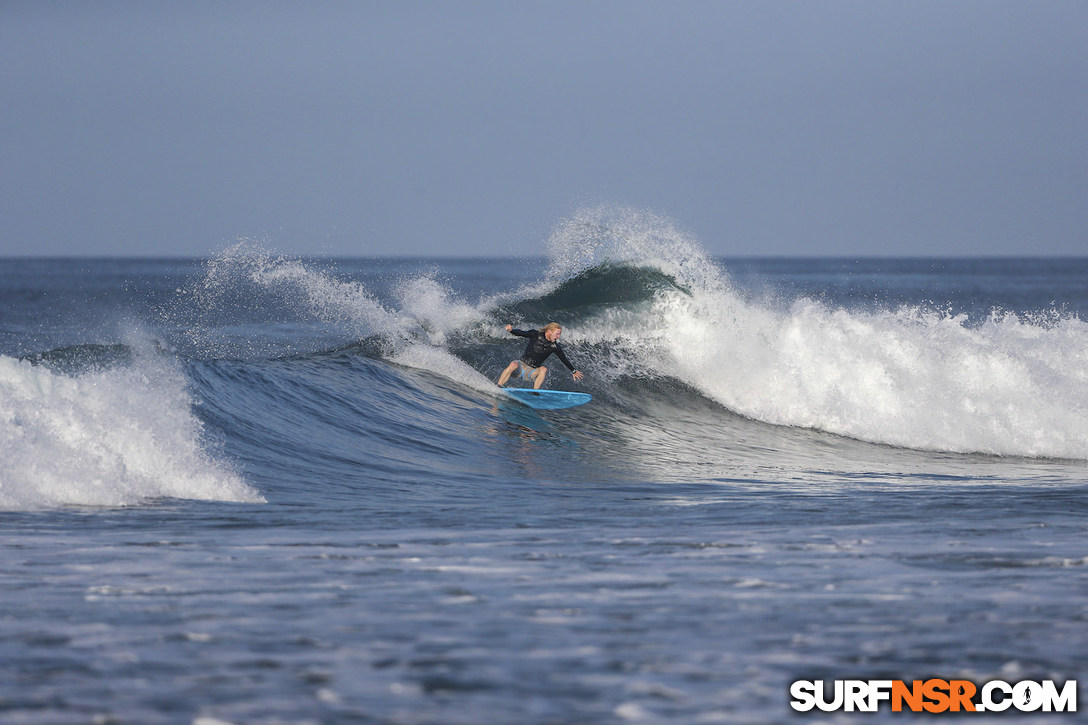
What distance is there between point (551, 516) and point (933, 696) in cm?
450

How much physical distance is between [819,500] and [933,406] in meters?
7.30

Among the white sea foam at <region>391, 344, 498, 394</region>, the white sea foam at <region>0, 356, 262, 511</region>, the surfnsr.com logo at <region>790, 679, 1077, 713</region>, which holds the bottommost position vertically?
the surfnsr.com logo at <region>790, 679, 1077, 713</region>

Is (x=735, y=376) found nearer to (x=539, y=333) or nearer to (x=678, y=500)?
(x=539, y=333)

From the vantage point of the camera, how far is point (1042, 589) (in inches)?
257

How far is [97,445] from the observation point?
31.9 feet

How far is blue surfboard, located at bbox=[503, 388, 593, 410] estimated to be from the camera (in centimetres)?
1555

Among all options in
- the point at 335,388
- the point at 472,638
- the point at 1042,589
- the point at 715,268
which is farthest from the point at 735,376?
the point at 472,638

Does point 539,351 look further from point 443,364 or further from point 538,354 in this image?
point 443,364

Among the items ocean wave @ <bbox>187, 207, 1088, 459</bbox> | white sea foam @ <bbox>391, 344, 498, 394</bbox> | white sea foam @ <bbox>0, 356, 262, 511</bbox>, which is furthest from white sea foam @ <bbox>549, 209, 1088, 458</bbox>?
white sea foam @ <bbox>0, 356, 262, 511</bbox>

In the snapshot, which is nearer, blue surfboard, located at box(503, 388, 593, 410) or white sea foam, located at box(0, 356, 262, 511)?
white sea foam, located at box(0, 356, 262, 511)

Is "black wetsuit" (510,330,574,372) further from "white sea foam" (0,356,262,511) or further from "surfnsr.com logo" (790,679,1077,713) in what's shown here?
"surfnsr.com logo" (790,679,1077,713)

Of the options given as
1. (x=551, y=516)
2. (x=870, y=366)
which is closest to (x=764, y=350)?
(x=870, y=366)

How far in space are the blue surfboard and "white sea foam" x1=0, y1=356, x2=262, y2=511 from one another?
213 inches

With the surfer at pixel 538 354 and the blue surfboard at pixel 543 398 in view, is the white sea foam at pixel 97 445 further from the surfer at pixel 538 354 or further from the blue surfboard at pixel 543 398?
the surfer at pixel 538 354
